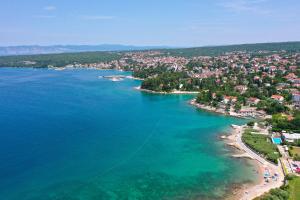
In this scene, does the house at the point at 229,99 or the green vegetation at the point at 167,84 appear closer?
the house at the point at 229,99

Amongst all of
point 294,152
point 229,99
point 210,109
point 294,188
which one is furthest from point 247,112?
point 294,188

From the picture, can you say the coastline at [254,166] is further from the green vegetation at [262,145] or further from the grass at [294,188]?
the grass at [294,188]

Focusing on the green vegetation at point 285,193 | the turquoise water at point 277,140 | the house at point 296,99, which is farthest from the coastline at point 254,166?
the house at point 296,99

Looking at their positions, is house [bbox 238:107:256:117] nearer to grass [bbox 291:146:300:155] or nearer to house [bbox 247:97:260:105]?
house [bbox 247:97:260:105]

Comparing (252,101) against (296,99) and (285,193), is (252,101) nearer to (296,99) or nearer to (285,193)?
(296,99)

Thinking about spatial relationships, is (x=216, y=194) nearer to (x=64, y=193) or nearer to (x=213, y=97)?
(x=64, y=193)

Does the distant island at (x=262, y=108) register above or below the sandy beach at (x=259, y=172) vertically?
above
